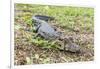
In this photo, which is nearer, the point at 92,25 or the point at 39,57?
the point at 39,57

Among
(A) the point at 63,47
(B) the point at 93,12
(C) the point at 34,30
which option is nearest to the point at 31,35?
(C) the point at 34,30

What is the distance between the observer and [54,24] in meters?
2.01

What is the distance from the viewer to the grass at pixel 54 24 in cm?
189

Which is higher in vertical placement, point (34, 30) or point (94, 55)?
point (34, 30)

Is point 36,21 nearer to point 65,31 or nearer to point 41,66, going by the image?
point 65,31

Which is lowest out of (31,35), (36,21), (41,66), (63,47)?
(41,66)

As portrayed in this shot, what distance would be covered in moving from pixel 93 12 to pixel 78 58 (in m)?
0.54

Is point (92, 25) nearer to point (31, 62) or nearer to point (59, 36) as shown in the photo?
point (59, 36)

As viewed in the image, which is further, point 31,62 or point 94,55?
point 94,55

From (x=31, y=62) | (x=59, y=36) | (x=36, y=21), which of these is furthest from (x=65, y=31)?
(x=31, y=62)

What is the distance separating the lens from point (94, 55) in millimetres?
2162

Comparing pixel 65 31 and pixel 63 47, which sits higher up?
pixel 65 31

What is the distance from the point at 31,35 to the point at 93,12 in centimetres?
75

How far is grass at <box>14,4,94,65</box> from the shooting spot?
1.89 m
